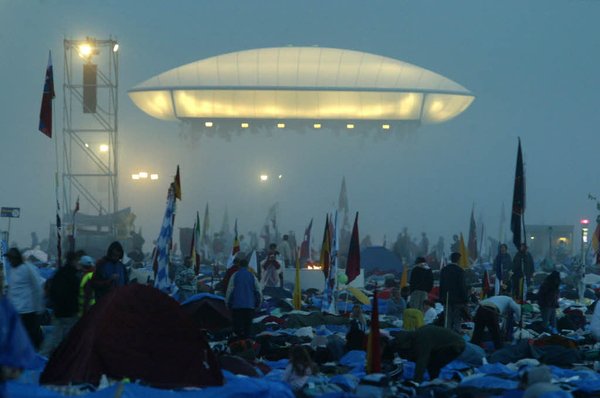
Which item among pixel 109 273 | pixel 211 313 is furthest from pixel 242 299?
pixel 109 273

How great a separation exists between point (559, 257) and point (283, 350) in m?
36.6

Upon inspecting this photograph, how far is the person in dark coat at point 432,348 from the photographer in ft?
46.1

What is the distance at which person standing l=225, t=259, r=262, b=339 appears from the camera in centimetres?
1847

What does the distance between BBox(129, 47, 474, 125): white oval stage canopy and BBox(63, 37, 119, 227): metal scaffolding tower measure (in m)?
3.68

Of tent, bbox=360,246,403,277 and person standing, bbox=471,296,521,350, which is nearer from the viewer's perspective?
person standing, bbox=471,296,521,350

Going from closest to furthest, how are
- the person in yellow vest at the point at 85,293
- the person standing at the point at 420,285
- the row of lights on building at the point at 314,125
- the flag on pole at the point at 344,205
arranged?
the person in yellow vest at the point at 85,293
the person standing at the point at 420,285
the flag on pole at the point at 344,205
the row of lights on building at the point at 314,125

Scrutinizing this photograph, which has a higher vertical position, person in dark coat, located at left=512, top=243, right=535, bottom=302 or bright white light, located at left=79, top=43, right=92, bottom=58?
bright white light, located at left=79, top=43, right=92, bottom=58

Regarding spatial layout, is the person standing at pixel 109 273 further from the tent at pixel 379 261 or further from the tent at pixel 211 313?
the tent at pixel 379 261

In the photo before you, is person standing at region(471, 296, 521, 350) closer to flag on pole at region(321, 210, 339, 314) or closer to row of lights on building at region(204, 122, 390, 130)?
flag on pole at region(321, 210, 339, 314)

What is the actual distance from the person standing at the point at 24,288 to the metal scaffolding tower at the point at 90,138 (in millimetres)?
28382

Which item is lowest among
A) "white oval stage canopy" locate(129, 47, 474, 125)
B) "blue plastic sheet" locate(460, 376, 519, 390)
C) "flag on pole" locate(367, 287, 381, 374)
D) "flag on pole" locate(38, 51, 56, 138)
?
"blue plastic sheet" locate(460, 376, 519, 390)

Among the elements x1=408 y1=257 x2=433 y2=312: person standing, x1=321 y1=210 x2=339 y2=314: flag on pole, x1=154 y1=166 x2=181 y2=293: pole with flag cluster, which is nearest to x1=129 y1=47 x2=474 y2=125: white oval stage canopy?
x1=321 y1=210 x2=339 y2=314: flag on pole

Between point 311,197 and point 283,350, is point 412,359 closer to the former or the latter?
point 283,350

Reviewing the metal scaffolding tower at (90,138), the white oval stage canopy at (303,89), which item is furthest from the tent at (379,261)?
the white oval stage canopy at (303,89)
